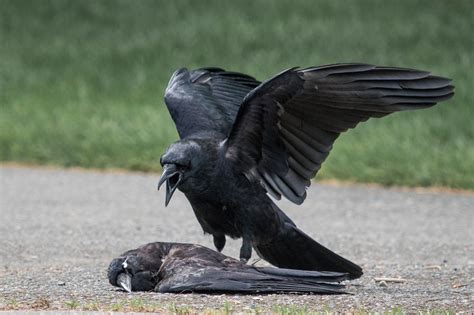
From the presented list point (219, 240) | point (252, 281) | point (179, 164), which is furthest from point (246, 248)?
point (179, 164)

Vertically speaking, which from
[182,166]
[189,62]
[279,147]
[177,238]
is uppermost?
[189,62]

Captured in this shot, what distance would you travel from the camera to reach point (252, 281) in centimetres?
641

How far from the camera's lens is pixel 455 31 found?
1770 cm

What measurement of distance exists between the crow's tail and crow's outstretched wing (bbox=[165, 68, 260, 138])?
2.52 feet

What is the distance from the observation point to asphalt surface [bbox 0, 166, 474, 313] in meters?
6.23

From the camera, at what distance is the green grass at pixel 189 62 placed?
13078 mm

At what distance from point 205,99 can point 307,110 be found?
110 cm

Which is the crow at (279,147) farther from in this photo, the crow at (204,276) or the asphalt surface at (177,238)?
the asphalt surface at (177,238)

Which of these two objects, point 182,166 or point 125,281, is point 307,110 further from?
point 125,281

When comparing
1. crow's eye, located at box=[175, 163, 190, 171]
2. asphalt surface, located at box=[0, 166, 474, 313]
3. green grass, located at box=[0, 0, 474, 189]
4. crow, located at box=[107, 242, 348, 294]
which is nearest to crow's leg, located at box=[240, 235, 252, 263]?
crow, located at box=[107, 242, 348, 294]

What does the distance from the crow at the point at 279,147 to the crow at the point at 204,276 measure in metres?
0.28

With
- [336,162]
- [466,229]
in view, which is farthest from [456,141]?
[466,229]

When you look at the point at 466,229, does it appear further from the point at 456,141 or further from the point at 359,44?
the point at 359,44

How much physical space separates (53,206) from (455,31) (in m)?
8.64
